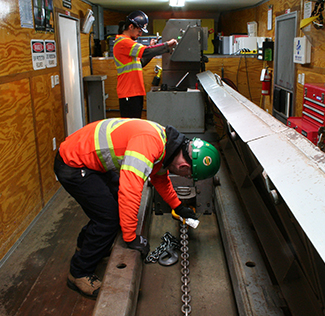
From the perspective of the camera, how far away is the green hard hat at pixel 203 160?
1865 mm

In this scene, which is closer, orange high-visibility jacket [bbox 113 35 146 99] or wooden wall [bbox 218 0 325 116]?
wooden wall [bbox 218 0 325 116]

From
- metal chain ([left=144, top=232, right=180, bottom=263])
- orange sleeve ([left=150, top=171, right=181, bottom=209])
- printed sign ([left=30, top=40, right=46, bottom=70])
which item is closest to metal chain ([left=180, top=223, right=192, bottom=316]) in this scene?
metal chain ([left=144, top=232, right=180, bottom=263])

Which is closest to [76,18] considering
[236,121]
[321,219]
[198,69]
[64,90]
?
[64,90]

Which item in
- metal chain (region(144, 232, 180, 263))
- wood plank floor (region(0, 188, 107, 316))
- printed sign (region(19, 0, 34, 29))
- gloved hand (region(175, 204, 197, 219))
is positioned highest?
printed sign (region(19, 0, 34, 29))

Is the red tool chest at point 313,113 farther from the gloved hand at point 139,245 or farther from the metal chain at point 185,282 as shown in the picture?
the gloved hand at point 139,245

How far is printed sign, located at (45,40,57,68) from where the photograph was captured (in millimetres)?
3551

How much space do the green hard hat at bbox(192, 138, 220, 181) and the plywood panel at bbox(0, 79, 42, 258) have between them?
5.05 ft

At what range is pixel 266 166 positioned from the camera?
118 centimetres

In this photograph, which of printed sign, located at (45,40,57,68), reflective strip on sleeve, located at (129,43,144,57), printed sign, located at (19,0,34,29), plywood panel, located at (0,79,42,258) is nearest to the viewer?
plywood panel, located at (0,79,42,258)

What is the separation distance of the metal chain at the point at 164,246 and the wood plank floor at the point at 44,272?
43 cm

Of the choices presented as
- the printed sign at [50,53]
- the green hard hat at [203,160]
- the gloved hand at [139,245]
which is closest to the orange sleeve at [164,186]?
the green hard hat at [203,160]

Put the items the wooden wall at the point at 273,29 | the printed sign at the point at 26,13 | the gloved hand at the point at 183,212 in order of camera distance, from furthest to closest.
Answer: the wooden wall at the point at 273,29, the printed sign at the point at 26,13, the gloved hand at the point at 183,212

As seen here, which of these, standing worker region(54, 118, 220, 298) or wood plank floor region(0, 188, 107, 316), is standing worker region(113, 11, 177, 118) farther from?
standing worker region(54, 118, 220, 298)

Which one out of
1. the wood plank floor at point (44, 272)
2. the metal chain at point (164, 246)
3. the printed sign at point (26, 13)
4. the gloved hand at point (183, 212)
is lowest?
the wood plank floor at point (44, 272)
